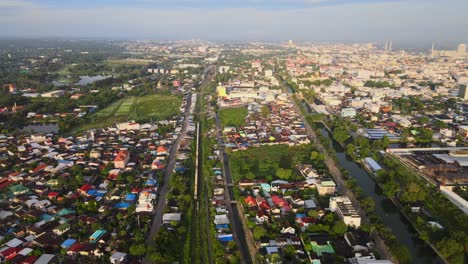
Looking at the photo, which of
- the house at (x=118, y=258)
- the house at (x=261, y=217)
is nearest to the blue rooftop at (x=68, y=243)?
the house at (x=118, y=258)

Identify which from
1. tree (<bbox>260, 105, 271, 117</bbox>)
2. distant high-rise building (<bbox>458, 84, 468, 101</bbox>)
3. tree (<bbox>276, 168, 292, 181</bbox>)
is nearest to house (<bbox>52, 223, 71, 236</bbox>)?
tree (<bbox>276, 168, 292, 181</bbox>)

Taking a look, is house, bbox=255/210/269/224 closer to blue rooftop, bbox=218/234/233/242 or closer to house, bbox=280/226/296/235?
house, bbox=280/226/296/235

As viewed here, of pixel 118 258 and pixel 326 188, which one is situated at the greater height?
pixel 326 188

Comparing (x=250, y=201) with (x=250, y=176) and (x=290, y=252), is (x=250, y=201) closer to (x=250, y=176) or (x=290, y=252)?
(x=250, y=176)

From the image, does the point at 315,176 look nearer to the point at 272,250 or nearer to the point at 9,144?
the point at 272,250

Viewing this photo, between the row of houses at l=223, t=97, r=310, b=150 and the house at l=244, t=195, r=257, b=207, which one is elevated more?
the row of houses at l=223, t=97, r=310, b=150

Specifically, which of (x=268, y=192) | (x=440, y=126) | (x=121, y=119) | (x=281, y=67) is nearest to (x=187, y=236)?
(x=268, y=192)

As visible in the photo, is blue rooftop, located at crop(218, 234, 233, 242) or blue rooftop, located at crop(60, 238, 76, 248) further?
blue rooftop, located at crop(218, 234, 233, 242)

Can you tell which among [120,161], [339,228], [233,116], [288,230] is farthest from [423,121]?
[120,161]

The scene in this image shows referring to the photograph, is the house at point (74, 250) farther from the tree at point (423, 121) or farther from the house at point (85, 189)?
the tree at point (423, 121)
